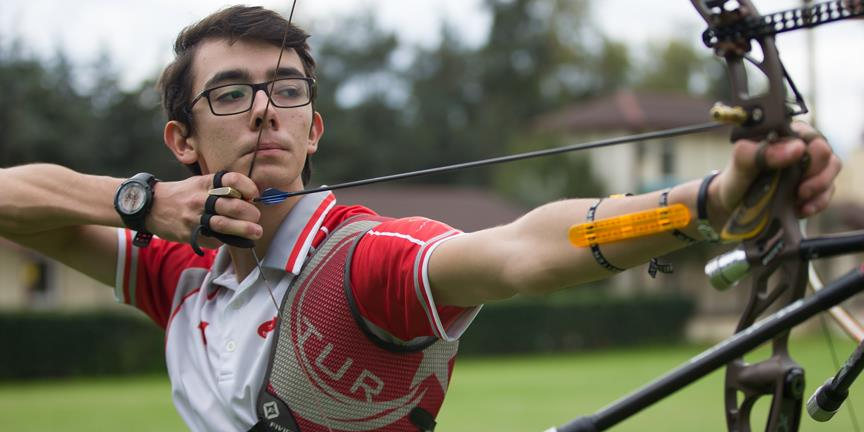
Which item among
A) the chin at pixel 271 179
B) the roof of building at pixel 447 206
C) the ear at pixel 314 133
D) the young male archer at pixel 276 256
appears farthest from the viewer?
the roof of building at pixel 447 206

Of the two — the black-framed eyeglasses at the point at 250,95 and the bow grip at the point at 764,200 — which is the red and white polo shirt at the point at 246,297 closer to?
the black-framed eyeglasses at the point at 250,95

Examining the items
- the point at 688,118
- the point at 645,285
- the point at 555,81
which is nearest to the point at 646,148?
the point at 688,118

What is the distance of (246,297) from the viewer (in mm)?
2439

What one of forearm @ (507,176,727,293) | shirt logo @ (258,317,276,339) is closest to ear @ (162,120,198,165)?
shirt logo @ (258,317,276,339)

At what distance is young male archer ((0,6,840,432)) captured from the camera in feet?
6.14

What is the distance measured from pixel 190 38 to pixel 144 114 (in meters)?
28.6

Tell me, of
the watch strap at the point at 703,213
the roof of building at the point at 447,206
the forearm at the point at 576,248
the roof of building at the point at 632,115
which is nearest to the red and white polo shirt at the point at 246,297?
the forearm at the point at 576,248

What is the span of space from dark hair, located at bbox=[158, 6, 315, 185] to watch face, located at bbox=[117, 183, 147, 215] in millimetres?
252

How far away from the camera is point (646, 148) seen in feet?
123

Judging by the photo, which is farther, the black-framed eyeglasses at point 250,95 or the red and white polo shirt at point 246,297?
the black-framed eyeglasses at point 250,95

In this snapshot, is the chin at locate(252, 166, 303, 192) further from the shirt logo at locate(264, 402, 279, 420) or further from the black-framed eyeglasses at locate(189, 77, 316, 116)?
the shirt logo at locate(264, 402, 279, 420)

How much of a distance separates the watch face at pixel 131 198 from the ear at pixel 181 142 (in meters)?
0.24

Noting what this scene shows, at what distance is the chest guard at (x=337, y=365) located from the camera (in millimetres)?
2158

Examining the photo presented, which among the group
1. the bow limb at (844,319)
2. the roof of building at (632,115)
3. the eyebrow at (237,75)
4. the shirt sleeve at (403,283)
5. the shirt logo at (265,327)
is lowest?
the roof of building at (632,115)
